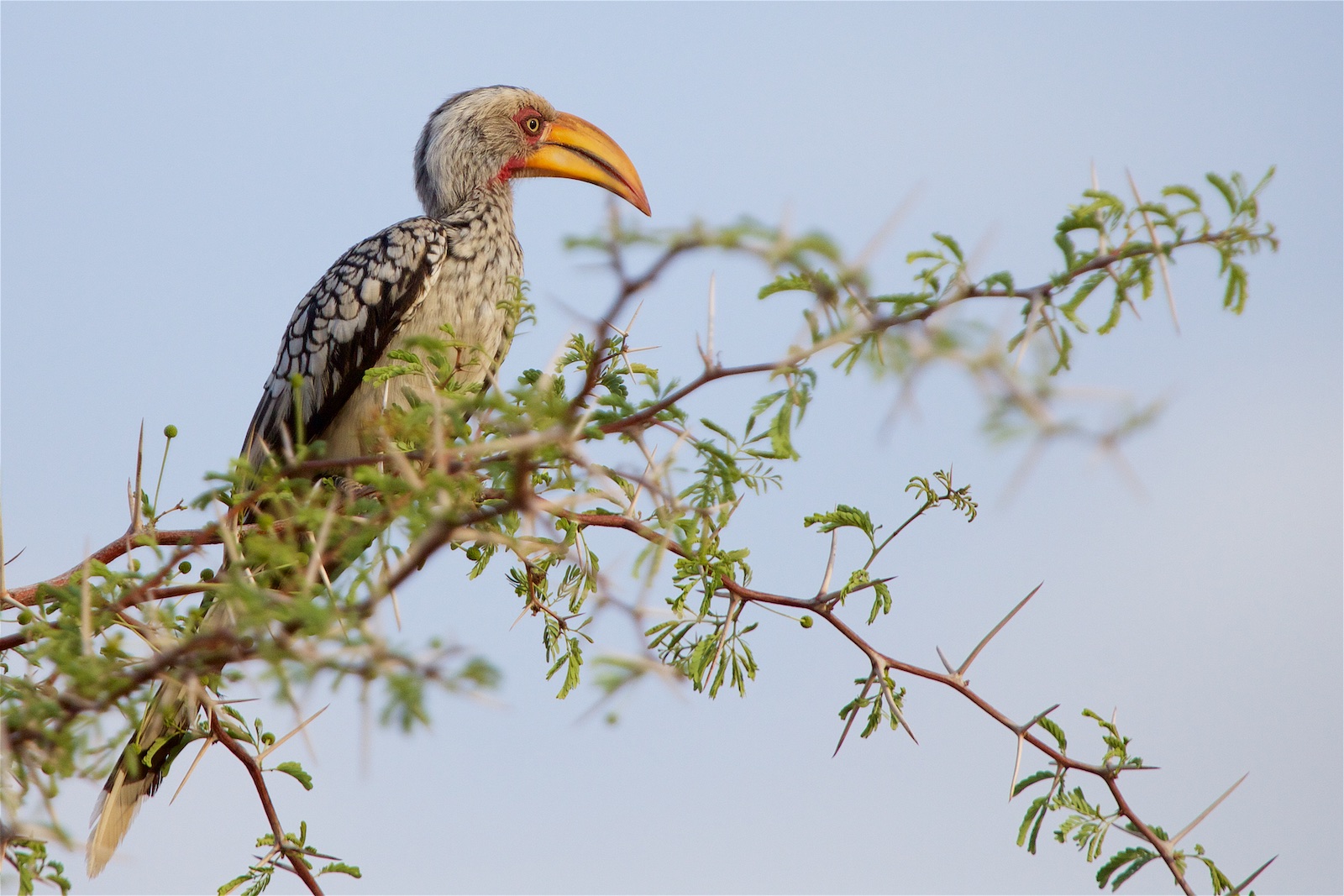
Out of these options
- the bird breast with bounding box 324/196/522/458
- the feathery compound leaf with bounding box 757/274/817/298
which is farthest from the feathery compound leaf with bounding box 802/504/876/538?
the bird breast with bounding box 324/196/522/458

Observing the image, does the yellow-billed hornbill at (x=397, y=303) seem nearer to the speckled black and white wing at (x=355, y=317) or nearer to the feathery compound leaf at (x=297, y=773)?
the speckled black and white wing at (x=355, y=317)

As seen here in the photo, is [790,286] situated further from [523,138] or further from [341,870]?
[523,138]

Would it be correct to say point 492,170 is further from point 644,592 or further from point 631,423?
point 644,592

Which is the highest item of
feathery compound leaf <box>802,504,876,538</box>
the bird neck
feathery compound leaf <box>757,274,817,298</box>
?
the bird neck

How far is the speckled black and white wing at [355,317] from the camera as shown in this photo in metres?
4.69

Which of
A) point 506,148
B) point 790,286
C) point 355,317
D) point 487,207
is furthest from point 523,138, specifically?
point 790,286

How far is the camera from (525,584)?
348 centimetres

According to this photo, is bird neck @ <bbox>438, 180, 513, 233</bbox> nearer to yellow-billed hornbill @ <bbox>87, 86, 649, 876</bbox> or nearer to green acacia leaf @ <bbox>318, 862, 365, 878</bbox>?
yellow-billed hornbill @ <bbox>87, 86, 649, 876</bbox>

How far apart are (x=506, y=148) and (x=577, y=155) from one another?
327 mm

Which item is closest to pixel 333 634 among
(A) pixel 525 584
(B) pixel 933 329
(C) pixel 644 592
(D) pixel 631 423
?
(C) pixel 644 592

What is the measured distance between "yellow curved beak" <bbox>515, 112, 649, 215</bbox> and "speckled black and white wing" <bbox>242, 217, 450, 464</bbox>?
83cm

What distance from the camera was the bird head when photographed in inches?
217

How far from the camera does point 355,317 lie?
4723 mm

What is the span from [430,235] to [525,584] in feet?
6.30
